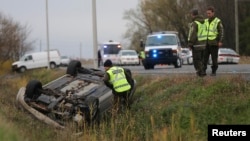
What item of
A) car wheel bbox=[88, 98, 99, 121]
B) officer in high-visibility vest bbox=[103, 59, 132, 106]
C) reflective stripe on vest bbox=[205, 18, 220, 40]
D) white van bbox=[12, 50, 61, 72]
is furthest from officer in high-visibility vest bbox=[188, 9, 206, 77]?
white van bbox=[12, 50, 61, 72]

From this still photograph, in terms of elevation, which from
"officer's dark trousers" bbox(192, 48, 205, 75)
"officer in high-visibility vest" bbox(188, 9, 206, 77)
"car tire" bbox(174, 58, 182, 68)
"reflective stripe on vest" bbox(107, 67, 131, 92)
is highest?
"officer in high-visibility vest" bbox(188, 9, 206, 77)

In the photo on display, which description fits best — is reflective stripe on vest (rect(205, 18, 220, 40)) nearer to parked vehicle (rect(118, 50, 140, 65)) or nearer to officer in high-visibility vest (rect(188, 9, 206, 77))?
officer in high-visibility vest (rect(188, 9, 206, 77))

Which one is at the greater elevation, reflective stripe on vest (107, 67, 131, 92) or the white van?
reflective stripe on vest (107, 67, 131, 92)

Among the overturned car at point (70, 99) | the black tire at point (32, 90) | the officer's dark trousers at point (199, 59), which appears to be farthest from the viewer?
the black tire at point (32, 90)

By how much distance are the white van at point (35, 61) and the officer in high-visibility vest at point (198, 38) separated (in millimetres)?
45330

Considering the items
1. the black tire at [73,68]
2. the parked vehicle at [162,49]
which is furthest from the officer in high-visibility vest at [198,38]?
the parked vehicle at [162,49]

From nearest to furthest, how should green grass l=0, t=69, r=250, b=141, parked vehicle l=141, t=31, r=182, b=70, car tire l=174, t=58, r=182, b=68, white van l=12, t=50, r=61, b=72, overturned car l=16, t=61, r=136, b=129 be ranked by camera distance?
green grass l=0, t=69, r=250, b=141 < overturned car l=16, t=61, r=136, b=129 < parked vehicle l=141, t=31, r=182, b=70 < car tire l=174, t=58, r=182, b=68 < white van l=12, t=50, r=61, b=72

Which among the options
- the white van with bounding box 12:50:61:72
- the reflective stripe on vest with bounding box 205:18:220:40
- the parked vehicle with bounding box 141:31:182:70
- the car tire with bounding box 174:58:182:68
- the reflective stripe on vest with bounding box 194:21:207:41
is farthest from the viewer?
the white van with bounding box 12:50:61:72

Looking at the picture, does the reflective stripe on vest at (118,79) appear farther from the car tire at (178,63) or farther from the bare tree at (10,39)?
the bare tree at (10,39)

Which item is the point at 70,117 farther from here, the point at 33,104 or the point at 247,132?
the point at 247,132

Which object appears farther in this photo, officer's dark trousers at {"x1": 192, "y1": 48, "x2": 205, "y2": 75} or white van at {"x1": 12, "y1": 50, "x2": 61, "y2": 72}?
white van at {"x1": 12, "y1": 50, "x2": 61, "y2": 72}

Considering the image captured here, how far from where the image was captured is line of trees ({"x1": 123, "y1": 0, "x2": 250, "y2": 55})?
216ft

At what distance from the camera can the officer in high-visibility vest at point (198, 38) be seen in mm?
16047

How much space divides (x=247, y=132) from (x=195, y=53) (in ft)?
29.5
